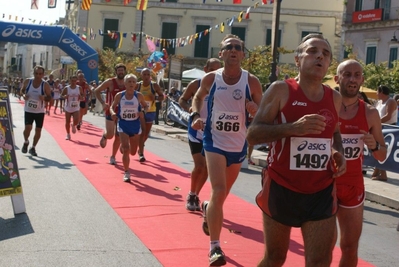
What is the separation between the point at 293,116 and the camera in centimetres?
435

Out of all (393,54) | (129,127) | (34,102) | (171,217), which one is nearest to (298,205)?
(171,217)

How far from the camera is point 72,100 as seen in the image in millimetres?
19406

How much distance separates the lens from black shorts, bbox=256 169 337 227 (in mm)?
4336

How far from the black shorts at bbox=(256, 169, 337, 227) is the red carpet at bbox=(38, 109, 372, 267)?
1.88m

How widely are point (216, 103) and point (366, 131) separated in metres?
1.60

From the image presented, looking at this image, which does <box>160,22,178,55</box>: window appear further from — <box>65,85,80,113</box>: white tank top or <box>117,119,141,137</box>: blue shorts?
<box>117,119,141,137</box>: blue shorts

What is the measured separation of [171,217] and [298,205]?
4.05 m

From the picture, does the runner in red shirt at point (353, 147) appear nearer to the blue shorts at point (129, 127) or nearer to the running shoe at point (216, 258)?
the running shoe at point (216, 258)

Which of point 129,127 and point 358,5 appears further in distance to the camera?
point 358,5

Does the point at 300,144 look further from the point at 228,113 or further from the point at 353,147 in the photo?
the point at 228,113

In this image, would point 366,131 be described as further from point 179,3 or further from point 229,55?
point 179,3

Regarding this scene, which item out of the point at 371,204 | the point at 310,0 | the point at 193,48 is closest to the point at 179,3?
the point at 193,48

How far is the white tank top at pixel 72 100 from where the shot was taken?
62.6ft

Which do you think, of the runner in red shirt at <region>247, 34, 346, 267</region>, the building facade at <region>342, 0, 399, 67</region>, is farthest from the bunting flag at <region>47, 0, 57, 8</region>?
the runner in red shirt at <region>247, 34, 346, 267</region>
